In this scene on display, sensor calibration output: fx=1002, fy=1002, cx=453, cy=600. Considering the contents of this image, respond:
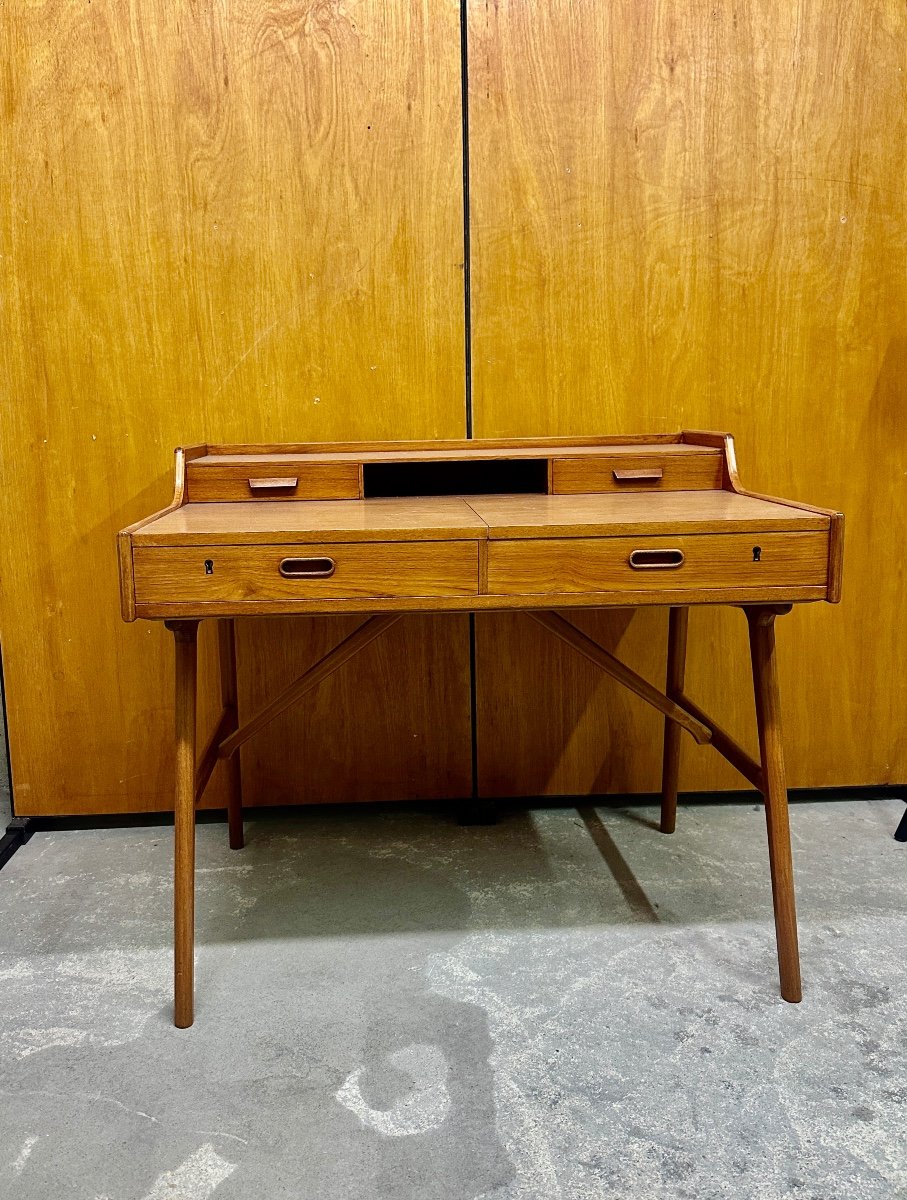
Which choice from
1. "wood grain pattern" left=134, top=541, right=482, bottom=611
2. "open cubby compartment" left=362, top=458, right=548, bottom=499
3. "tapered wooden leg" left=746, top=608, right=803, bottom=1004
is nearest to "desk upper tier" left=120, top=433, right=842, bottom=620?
"wood grain pattern" left=134, top=541, right=482, bottom=611

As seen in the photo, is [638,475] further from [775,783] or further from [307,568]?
[307,568]

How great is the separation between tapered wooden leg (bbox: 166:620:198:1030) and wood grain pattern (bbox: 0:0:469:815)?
0.85m

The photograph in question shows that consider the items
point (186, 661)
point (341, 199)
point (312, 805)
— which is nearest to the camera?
point (186, 661)

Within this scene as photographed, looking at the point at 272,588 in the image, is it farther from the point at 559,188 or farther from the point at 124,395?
the point at 559,188

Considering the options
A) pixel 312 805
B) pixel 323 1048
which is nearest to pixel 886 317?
pixel 312 805

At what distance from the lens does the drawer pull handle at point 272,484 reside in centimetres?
222

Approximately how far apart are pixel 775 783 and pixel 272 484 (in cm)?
123

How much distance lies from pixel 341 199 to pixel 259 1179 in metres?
2.17

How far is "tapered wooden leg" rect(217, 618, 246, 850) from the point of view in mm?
2578

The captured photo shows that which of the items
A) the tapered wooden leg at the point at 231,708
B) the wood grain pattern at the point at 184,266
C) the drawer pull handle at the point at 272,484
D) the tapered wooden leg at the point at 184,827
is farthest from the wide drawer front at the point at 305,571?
the wood grain pattern at the point at 184,266

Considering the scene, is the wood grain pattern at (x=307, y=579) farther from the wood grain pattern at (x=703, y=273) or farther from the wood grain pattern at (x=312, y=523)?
the wood grain pattern at (x=703, y=273)

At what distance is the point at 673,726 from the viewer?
2.63 m

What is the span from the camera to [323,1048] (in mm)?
1831

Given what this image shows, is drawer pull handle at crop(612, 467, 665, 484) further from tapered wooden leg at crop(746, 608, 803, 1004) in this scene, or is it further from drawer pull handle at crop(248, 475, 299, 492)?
drawer pull handle at crop(248, 475, 299, 492)
